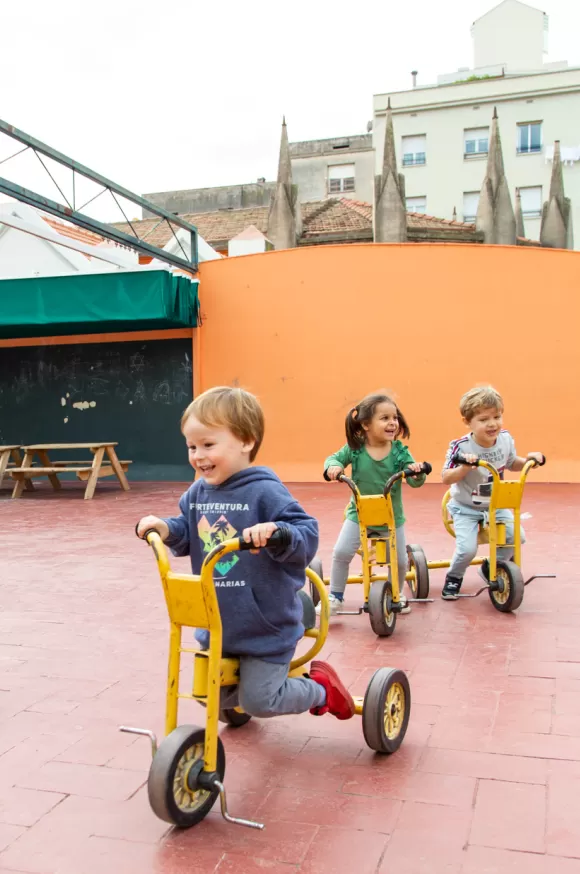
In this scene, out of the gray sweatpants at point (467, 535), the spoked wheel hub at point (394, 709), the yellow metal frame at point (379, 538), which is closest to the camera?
the spoked wheel hub at point (394, 709)

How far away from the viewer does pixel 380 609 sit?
4156 mm

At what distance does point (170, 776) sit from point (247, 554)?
0.69m

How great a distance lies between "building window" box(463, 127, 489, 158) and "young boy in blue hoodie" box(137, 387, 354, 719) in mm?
44407

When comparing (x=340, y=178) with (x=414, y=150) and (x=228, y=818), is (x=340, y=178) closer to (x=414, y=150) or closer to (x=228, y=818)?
(x=414, y=150)

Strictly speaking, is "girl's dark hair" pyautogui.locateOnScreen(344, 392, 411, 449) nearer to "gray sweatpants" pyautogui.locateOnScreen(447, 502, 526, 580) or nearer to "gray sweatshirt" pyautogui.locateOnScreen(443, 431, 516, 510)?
"gray sweatshirt" pyautogui.locateOnScreen(443, 431, 516, 510)

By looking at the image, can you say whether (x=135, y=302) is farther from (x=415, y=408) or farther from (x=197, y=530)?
(x=197, y=530)

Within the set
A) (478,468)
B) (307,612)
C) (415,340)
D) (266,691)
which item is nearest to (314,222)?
(415,340)

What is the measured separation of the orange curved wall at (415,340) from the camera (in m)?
11.4

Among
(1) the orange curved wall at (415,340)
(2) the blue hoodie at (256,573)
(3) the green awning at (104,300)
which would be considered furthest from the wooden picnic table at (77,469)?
(2) the blue hoodie at (256,573)

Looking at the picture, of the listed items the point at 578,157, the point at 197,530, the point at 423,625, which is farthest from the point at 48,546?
the point at 578,157

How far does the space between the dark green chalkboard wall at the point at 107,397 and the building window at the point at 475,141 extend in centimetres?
3560

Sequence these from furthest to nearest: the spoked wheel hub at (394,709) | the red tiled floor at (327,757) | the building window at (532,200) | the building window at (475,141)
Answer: the building window at (475,141), the building window at (532,200), the spoked wheel hub at (394,709), the red tiled floor at (327,757)

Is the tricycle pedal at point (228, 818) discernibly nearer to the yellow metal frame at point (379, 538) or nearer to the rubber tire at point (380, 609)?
the rubber tire at point (380, 609)

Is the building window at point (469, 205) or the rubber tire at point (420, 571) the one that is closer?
the rubber tire at point (420, 571)
